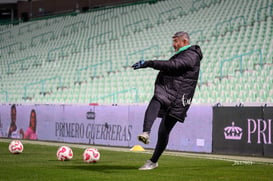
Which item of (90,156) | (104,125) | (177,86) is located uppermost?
(177,86)

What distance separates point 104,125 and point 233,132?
5.57 m

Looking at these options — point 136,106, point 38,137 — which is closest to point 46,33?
point 38,137

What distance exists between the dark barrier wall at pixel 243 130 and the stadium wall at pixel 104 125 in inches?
15.1

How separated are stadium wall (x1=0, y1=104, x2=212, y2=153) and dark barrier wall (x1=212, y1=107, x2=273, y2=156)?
1.26ft

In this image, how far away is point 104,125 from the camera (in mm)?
20125

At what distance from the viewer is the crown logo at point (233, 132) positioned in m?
15.6

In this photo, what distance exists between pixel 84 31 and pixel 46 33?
152 inches

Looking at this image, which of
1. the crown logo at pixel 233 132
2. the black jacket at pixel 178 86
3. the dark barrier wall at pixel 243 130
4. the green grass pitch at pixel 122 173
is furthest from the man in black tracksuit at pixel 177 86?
the crown logo at pixel 233 132

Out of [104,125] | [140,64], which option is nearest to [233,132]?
[104,125]

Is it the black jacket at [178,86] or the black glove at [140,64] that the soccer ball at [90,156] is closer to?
the black jacket at [178,86]

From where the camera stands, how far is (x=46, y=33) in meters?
39.1

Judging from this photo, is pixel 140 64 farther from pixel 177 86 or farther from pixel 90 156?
pixel 90 156

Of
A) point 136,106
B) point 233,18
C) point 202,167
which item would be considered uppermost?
point 233,18

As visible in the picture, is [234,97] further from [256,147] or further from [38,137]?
[38,137]
